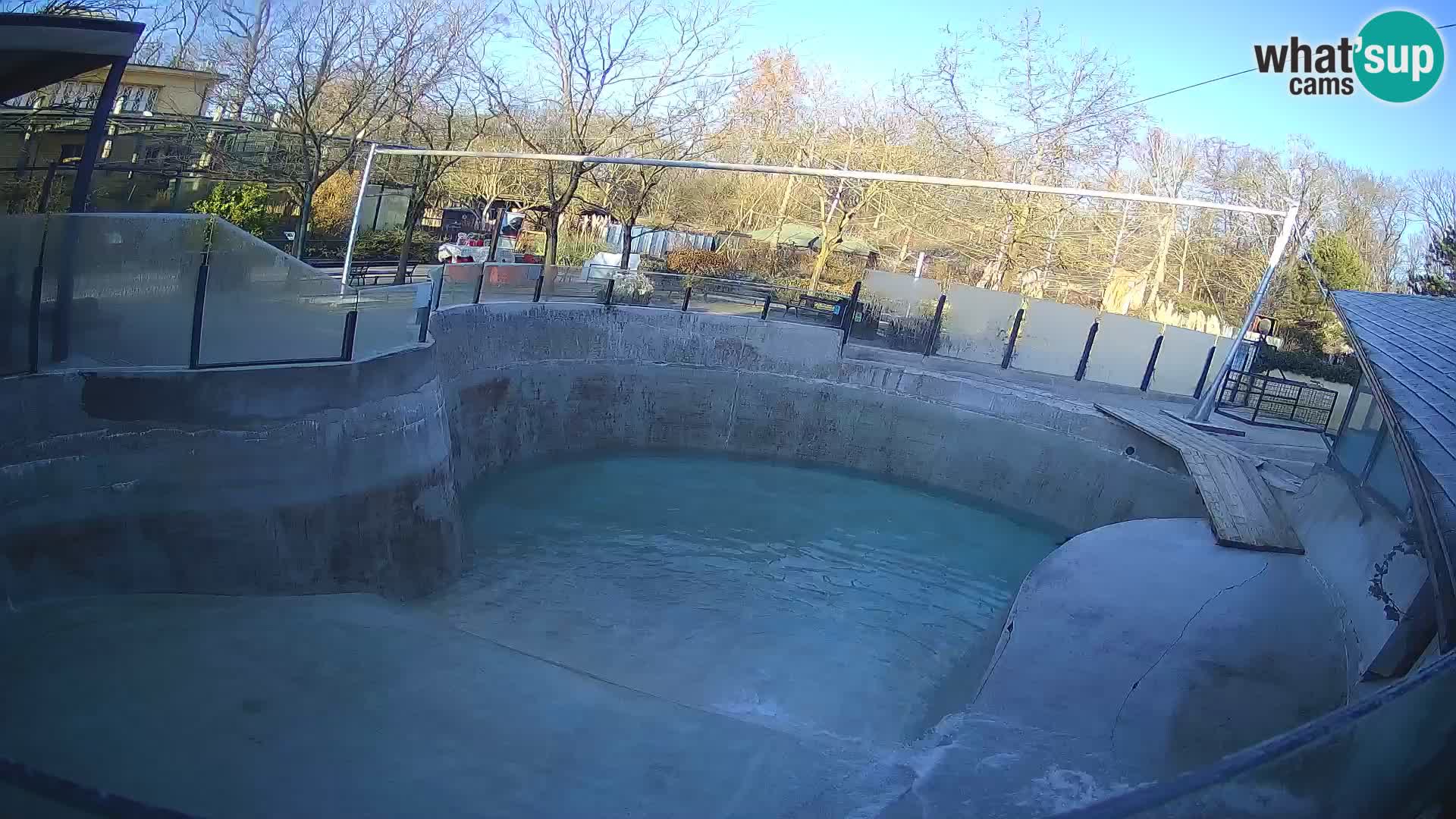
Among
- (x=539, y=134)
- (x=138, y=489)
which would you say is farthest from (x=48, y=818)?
(x=539, y=134)

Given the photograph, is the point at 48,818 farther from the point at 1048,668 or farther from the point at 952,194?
the point at 952,194

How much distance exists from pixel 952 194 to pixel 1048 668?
27795 millimetres

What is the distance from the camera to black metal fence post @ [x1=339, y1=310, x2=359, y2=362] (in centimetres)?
1022

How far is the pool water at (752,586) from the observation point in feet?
34.2

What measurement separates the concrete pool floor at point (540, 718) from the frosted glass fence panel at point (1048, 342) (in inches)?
512

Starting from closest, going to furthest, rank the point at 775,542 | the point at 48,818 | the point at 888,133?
1. the point at 48,818
2. the point at 775,542
3. the point at 888,133

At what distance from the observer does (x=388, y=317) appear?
11.1 metres

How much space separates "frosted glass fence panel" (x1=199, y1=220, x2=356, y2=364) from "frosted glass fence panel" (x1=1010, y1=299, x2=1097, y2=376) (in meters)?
15.6

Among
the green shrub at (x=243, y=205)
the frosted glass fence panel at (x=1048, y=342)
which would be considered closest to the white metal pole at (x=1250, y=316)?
the frosted glass fence panel at (x=1048, y=342)

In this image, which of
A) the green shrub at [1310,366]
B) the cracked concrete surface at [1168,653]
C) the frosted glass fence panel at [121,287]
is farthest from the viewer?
the green shrub at [1310,366]

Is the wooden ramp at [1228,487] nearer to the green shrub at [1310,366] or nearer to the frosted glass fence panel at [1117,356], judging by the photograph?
the frosted glass fence panel at [1117,356]

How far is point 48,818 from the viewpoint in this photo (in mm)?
2240

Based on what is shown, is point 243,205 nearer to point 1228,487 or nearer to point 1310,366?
point 1228,487

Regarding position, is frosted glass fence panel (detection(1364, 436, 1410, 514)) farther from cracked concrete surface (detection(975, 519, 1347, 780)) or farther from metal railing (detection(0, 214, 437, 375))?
metal railing (detection(0, 214, 437, 375))
